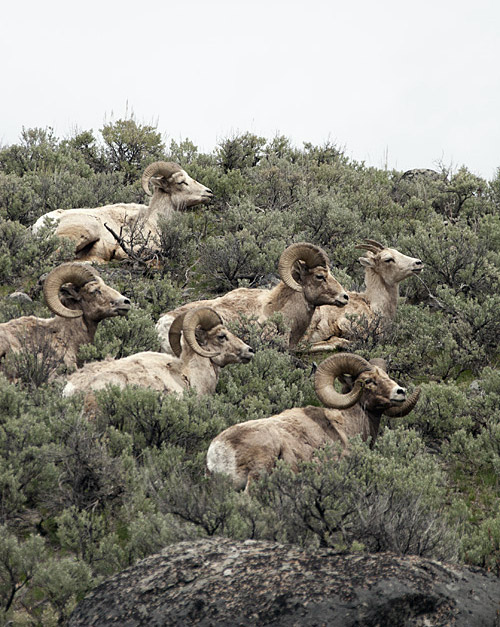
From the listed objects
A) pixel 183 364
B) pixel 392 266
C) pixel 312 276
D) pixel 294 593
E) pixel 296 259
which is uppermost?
pixel 296 259

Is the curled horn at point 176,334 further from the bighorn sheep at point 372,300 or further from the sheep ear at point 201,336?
the bighorn sheep at point 372,300

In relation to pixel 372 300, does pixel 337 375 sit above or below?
below

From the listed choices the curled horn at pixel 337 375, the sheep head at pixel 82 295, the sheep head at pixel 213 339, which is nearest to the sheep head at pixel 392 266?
the sheep head at pixel 213 339

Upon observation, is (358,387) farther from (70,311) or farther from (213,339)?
(70,311)

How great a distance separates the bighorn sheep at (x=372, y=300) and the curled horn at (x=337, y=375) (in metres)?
3.32

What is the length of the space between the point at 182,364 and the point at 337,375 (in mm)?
1865

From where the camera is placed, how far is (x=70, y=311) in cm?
948

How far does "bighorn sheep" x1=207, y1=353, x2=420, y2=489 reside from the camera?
7016mm

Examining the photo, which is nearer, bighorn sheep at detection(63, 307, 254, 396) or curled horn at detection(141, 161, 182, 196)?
bighorn sheep at detection(63, 307, 254, 396)

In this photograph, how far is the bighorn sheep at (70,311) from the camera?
9391mm

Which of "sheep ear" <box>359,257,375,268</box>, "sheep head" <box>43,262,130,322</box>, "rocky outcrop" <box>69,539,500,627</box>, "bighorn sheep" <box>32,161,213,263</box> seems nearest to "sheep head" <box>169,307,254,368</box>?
"sheep head" <box>43,262,130,322</box>

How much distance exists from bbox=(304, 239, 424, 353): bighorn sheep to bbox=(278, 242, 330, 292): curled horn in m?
0.93

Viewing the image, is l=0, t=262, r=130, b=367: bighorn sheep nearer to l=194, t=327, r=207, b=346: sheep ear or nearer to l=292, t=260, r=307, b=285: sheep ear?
l=194, t=327, r=207, b=346: sheep ear

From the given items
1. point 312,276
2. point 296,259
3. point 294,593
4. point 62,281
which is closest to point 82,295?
point 62,281
